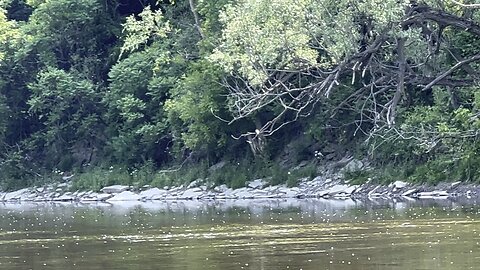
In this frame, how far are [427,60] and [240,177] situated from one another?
43.8ft

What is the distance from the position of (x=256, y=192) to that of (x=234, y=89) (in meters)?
5.91

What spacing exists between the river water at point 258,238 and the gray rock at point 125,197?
1096 cm

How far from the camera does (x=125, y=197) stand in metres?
50.2

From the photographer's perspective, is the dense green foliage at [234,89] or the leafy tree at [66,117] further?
the leafy tree at [66,117]

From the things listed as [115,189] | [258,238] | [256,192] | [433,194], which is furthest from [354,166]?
[258,238]

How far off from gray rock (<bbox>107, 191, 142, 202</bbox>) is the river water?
10964mm

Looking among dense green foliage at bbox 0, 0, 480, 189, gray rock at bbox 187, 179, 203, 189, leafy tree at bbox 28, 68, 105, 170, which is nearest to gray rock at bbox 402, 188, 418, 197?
dense green foliage at bbox 0, 0, 480, 189

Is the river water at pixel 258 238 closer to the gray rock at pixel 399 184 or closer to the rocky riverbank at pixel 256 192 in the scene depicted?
the gray rock at pixel 399 184

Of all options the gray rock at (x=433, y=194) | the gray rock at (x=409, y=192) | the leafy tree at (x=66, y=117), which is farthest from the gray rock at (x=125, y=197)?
the gray rock at (x=433, y=194)

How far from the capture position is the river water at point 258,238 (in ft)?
66.8

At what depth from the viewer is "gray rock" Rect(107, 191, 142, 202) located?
49.8 meters

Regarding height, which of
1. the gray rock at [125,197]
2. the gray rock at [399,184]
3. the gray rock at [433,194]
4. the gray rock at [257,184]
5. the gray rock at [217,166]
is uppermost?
the gray rock at [217,166]

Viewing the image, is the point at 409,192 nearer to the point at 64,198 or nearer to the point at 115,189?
the point at 115,189

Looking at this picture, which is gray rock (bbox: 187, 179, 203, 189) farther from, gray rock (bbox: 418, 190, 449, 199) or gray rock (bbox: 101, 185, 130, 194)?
→ gray rock (bbox: 418, 190, 449, 199)
